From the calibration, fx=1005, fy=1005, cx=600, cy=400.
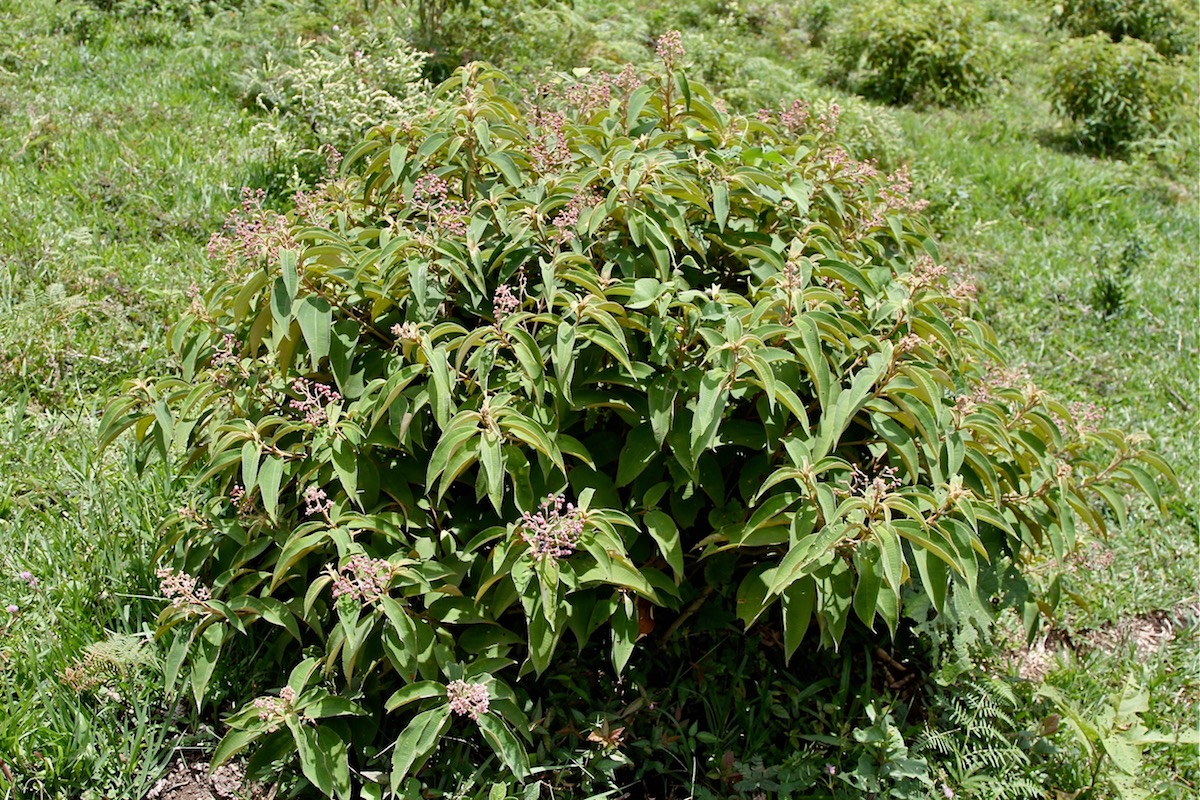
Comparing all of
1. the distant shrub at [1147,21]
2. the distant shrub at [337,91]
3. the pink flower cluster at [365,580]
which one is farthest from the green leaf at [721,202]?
the distant shrub at [1147,21]

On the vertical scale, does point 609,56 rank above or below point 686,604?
above

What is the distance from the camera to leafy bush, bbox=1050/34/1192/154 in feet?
26.1

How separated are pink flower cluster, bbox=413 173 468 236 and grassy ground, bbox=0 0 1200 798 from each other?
1346mm

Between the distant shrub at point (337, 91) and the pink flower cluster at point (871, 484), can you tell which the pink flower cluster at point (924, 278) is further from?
the distant shrub at point (337, 91)

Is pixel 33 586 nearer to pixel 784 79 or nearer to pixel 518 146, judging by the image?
pixel 518 146

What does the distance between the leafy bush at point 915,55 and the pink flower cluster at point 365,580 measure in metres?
7.30

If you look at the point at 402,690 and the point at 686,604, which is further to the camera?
the point at 686,604

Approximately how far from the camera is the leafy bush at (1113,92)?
7.95 meters

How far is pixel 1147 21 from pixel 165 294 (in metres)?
9.04

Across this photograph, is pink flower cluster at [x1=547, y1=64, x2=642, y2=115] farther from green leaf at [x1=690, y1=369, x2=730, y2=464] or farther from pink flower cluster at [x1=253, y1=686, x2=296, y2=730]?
pink flower cluster at [x1=253, y1=686, x2=296, y2=730]

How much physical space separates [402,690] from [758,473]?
3.34 feet

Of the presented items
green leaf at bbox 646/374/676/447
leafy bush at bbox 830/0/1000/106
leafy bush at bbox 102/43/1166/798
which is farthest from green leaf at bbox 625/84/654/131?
leafy bush at bbox 830/0/1000/106

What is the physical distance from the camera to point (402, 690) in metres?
2.33

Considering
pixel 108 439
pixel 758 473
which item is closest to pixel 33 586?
pixel 108 439
